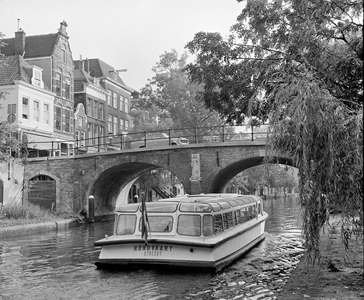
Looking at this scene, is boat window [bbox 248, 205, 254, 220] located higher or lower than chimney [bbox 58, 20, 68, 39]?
lower

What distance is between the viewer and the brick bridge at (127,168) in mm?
23656

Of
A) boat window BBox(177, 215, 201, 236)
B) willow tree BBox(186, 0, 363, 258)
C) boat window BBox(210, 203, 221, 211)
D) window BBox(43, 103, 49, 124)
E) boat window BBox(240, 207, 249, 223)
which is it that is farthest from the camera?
window BBox(43, 103, 49, 124)

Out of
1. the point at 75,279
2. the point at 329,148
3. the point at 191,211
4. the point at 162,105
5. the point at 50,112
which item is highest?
the point at 162,105

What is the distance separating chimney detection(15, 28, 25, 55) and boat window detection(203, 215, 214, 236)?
28487 mm

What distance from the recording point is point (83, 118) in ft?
128

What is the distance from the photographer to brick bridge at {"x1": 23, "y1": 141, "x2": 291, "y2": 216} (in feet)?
77.6

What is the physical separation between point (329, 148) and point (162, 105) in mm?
44385

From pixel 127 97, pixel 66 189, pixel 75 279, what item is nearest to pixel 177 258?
pixel 75 279

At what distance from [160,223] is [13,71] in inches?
929

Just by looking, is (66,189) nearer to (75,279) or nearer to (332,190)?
(75,279)

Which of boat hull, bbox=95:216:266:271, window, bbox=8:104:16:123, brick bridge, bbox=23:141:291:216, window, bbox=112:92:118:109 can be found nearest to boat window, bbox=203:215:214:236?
boat hull, bbox=95:216:266:271

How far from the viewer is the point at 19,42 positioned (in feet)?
118

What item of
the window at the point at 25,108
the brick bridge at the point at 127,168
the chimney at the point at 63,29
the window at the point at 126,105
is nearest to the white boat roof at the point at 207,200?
the brick bridge at the point at 127,168

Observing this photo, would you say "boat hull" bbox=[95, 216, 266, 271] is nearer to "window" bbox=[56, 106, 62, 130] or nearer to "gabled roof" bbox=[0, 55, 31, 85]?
"gabled roof" bbox=[0, 55, 31, 85]
